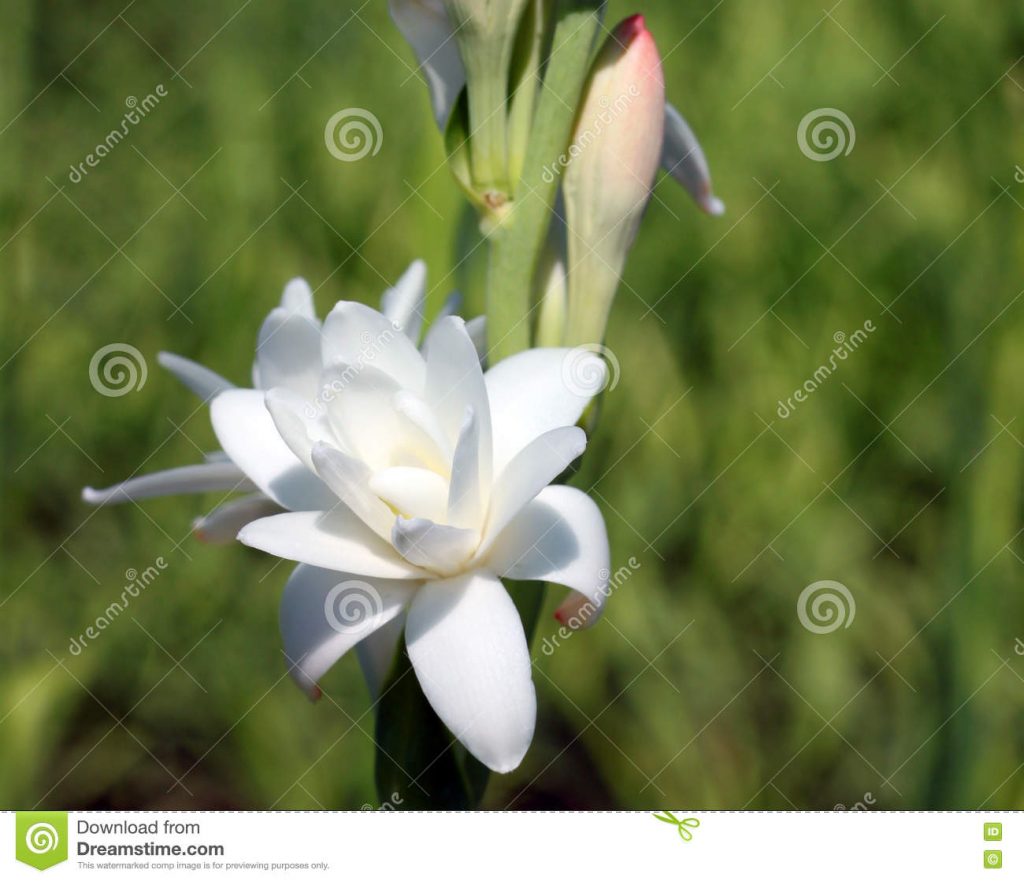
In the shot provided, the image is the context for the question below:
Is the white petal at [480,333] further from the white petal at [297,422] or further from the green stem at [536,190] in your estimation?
the white petal at [297,422]

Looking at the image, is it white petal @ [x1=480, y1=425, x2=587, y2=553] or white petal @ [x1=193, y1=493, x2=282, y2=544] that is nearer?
white petal @ [x1=480, y1=425, x2=587, y2=553]

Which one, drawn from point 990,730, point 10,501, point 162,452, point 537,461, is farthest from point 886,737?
point 10,501

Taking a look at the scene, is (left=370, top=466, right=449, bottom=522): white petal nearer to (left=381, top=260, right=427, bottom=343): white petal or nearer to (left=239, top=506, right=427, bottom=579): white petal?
(left=239, top=506, right=427, bottom=579): white petal

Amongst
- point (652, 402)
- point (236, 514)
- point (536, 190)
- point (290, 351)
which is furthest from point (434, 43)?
point (652, 402)

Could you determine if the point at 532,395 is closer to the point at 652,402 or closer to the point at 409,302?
the point at 409,302

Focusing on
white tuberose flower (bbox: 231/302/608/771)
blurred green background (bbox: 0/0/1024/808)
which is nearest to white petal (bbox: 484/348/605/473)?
white tuberose flower (bbox: 231/302/608/771)

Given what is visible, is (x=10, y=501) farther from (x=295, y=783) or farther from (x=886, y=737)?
(x=886, y=737)

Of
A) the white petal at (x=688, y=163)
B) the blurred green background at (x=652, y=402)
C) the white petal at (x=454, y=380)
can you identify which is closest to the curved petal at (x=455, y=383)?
the white petal at (x=454, y=380)
